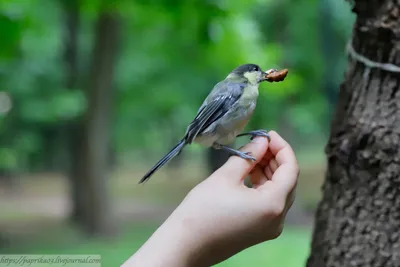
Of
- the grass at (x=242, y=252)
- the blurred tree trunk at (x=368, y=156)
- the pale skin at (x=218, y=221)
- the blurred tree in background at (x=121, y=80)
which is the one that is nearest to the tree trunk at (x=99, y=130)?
the blurred tree in background at (x=121, y=80)

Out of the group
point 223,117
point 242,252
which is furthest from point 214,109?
point 242,252

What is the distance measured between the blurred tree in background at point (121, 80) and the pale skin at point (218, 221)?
2063 mm

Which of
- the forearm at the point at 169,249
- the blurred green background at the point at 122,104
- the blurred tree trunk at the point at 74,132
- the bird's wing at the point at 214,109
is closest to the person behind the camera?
the forearm at the point at 169,249

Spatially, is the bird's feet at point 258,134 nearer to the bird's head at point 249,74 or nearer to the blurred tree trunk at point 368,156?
the bird's head at point 249,74

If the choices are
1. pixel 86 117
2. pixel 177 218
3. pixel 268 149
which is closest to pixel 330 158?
pixel 268 149

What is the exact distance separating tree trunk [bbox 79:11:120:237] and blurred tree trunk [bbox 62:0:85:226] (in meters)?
0.06

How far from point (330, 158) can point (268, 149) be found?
314 millimetres

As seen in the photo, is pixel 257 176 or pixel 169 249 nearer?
pixel 169 249

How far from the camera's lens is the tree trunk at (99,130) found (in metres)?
3.50

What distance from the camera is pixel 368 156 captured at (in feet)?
3.54

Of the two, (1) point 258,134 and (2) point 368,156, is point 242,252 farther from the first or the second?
(1) point 258,134

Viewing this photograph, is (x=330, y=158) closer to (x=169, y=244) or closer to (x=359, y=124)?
(x=359, y=124)

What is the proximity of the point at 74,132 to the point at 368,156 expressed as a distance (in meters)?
2.96

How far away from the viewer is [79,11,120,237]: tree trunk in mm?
3504
